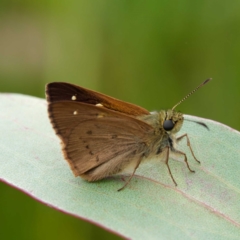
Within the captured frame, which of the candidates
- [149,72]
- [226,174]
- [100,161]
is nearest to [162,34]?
[149,72]

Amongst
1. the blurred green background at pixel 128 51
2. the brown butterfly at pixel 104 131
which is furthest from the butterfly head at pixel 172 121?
the blurred green background at pixel 128 51

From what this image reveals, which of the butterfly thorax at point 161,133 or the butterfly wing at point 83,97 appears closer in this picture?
the butterfly wing at point 83,97

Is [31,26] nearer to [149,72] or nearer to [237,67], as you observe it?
[149,72]

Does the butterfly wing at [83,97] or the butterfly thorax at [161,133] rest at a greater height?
the butterfly wing at [83,97]

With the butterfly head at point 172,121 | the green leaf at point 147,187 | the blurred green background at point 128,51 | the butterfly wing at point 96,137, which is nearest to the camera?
the green leaf at point 147,187

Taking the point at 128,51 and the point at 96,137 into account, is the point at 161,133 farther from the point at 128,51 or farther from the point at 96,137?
the point at 128,51

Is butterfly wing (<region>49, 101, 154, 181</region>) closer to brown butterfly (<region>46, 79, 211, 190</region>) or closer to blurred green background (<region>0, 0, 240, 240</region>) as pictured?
brown butterfly (<region>46, 79, 211, 190</region>)

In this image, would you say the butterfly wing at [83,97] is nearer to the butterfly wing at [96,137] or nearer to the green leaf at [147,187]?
the butterfly wing at [96,137]
